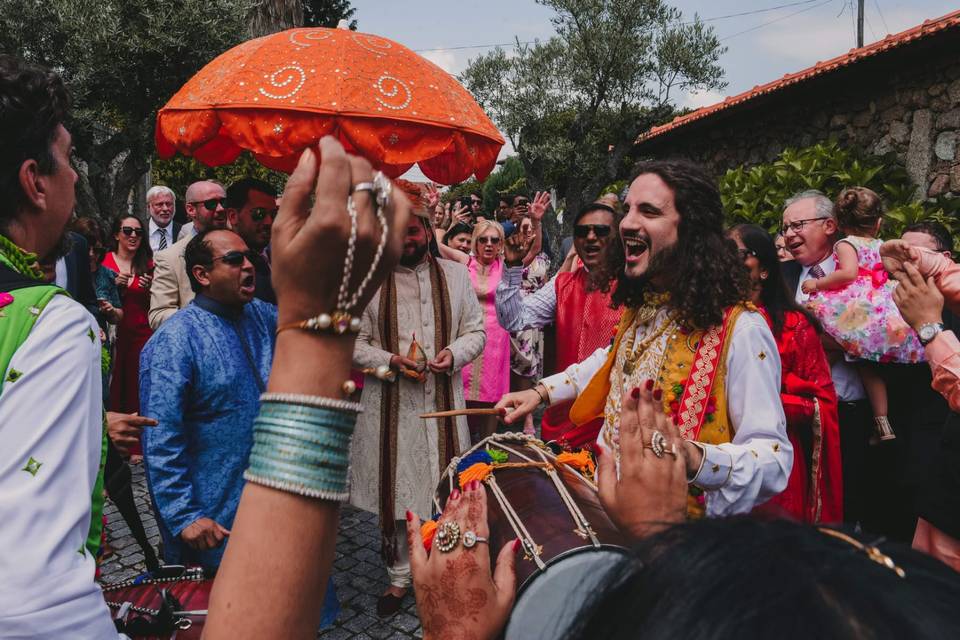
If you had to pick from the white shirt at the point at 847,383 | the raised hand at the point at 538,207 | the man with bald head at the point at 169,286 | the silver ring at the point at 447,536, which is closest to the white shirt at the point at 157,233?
the man with bald head at the point at 169,286

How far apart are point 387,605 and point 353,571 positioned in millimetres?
592

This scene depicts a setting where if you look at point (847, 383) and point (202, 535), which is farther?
point (847, 383)

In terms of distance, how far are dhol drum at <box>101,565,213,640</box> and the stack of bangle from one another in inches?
42.3

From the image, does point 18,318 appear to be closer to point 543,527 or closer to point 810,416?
point 543,527

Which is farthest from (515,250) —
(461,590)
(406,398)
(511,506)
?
(461,590)

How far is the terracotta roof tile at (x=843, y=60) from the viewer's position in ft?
30.6

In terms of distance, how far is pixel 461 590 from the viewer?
51.4 inches

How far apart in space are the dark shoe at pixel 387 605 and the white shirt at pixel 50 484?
2860 millimetres

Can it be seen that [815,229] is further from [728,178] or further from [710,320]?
[728,178]

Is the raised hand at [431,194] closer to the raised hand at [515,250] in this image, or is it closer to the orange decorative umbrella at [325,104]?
the raised hand at [515,250]

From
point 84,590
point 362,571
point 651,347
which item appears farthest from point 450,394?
point 84,590

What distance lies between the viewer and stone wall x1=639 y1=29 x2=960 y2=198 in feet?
31.4

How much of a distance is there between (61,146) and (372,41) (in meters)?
2.63

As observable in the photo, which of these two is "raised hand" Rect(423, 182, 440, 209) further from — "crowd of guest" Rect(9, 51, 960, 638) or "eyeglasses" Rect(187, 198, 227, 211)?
"eyeglasses" Rect(187, 198, 227, 211)
